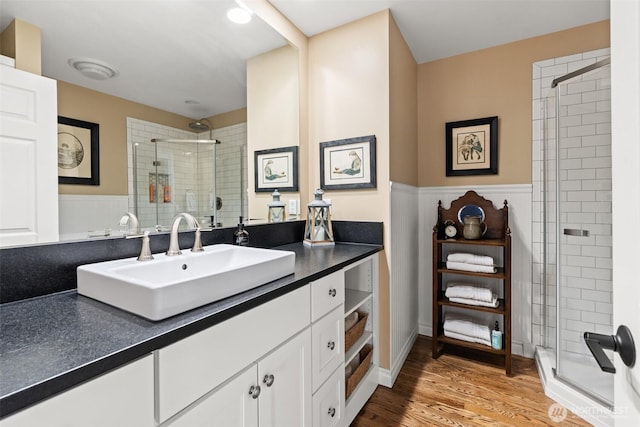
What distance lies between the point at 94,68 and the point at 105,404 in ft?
3.58

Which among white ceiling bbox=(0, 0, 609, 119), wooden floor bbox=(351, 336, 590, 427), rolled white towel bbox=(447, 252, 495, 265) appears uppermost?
white ceiling bbox=(0, 0, 609, 119)

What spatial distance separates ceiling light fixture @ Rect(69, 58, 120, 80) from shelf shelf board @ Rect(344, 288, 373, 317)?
56.7 inches

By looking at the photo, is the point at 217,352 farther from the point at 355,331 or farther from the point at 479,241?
the point at 479,241

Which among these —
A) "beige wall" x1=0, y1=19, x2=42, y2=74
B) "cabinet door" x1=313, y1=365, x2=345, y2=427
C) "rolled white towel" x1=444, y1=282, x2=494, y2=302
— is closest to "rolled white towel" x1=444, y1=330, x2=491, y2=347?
"rolled white towel" x1=444, y1=282, x2=494, y2=302

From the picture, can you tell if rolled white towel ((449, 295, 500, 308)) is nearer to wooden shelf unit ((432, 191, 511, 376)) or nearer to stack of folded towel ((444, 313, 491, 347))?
wooden shelf unit ((432, 191, 511, 376))

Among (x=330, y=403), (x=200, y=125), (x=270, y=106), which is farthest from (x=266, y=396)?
(x=270, y=106)

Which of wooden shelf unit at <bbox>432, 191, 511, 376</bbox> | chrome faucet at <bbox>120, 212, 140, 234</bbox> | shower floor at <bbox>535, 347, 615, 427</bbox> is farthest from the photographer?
wooden shelf unit at <bbox>432, 191, 511, 376</bbox>

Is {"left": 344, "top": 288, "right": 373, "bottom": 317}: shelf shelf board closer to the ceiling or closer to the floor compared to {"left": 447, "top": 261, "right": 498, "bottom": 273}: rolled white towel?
closer to the floor

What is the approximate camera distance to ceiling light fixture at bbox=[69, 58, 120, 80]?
1.02 meters

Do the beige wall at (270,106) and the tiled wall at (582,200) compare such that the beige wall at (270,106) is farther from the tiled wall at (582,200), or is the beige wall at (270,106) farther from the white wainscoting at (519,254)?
the tiled wall at (582,200)

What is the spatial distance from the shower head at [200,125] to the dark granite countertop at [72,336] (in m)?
0.81

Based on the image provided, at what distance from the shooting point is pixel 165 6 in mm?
1320

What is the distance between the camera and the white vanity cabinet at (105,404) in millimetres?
476

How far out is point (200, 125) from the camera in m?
1.42
